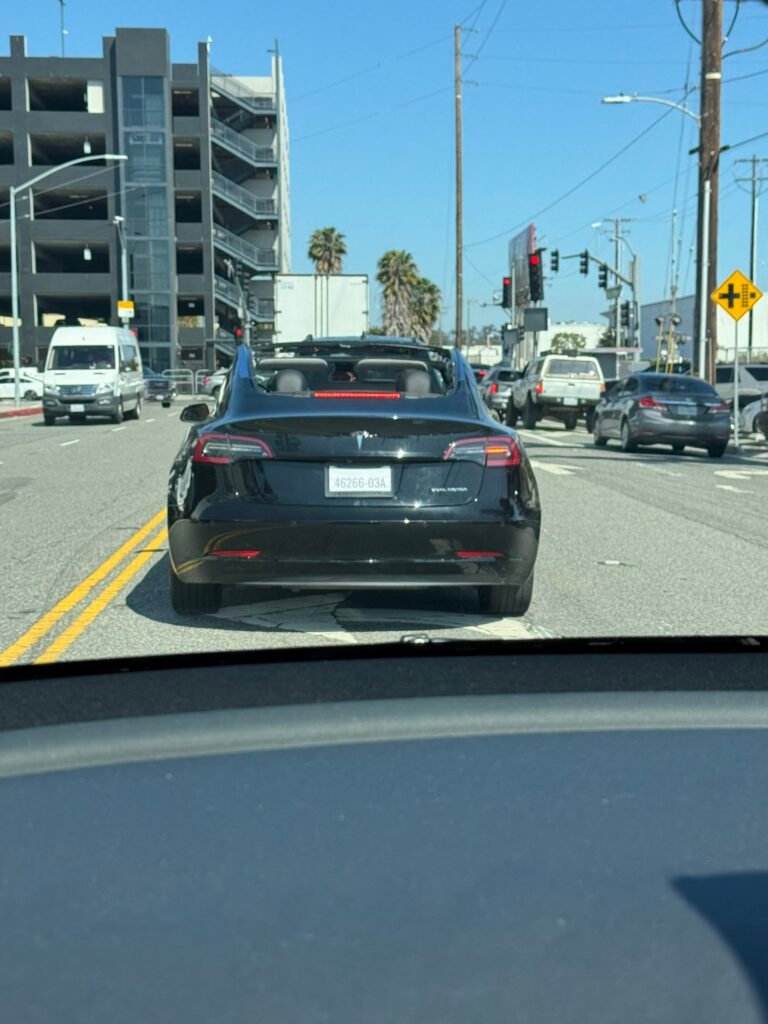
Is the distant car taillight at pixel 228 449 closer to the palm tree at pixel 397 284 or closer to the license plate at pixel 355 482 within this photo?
the license plate at pixel 355 482

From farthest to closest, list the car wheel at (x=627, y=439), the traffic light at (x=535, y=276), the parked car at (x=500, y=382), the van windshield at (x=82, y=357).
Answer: the traffic light at (x=535, y=276) → the parked car at (x=500, y=382) → the van windshield at (x=82, y=357) → the car wheel at (x=627, y=439)

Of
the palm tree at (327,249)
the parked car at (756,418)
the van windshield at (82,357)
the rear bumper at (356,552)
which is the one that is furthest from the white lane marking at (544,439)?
the palm tree at (327,249)

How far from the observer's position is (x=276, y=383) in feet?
24.3

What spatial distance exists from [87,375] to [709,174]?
15803mm

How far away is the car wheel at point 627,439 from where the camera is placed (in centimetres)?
2348

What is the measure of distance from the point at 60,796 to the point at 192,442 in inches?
197

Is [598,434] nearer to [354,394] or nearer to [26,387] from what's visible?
[354,394]

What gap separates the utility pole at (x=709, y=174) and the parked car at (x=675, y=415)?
463cm

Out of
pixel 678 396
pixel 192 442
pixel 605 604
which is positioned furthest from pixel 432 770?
pixel 678 396

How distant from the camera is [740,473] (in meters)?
19.4

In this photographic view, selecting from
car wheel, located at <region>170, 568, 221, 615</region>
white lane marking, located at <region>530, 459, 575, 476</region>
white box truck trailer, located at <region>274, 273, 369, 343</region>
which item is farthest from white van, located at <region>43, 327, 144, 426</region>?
car wheel, located at <region>170, 568, 221, 615</region>

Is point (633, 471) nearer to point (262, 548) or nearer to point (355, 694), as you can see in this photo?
point (262, 548)

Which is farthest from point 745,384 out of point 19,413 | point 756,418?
point 19,413

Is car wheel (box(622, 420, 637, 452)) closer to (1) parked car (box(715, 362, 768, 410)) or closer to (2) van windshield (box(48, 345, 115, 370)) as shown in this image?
(1) parked car (box(715, 362, 768, 410))
